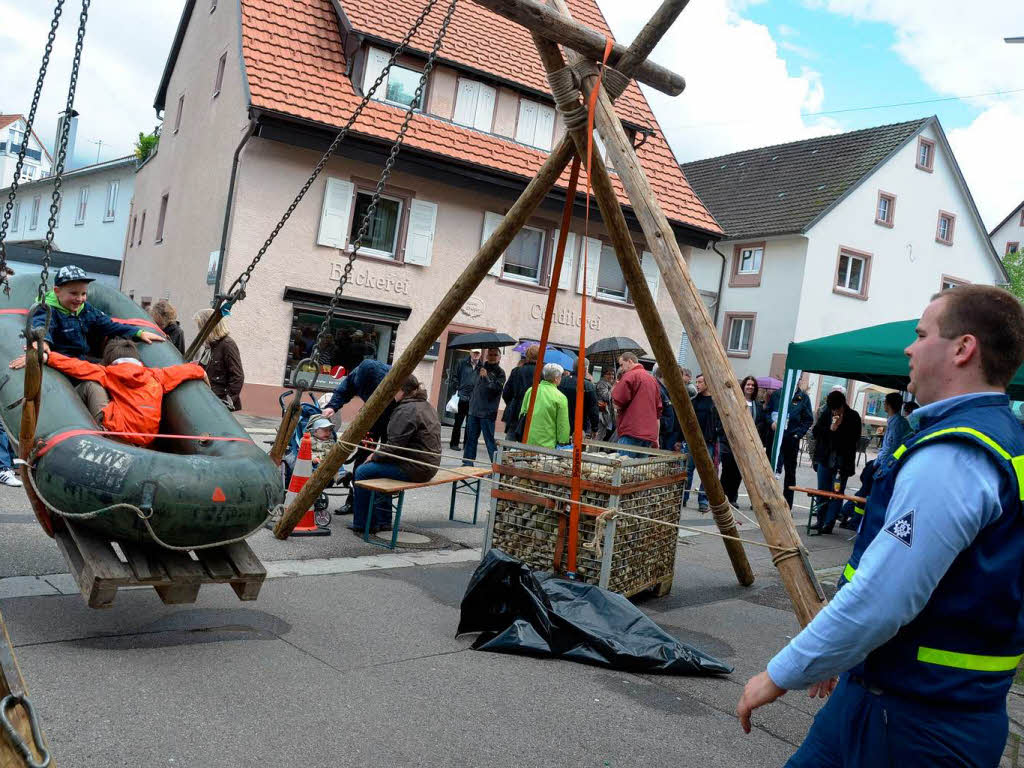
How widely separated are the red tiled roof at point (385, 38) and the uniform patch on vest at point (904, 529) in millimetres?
16877

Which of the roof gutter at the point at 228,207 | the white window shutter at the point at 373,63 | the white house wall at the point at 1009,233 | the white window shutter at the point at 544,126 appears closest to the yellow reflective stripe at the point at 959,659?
the roof gutter at the point at 228,207

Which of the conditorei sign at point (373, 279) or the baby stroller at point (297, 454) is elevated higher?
the conditorei sign at point (373, 279)

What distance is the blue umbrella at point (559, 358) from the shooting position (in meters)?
14.4

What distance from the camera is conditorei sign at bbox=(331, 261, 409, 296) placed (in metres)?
19.0

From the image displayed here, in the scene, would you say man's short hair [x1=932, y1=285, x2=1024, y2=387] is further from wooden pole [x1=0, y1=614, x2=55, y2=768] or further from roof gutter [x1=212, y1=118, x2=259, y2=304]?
roof gutter [x1=212, y1=118, x2=259, y2=304]

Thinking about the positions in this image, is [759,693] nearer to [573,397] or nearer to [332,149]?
[332,149]

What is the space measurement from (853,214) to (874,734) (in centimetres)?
3031

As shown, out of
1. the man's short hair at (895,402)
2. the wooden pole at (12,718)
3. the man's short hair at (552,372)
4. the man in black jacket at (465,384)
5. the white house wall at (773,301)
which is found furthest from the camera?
the white house wall at (773,301)

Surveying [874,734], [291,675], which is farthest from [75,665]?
[874,734]

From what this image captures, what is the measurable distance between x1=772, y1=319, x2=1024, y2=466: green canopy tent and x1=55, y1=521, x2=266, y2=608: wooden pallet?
6452 mm

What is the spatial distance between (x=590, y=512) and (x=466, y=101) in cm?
1602

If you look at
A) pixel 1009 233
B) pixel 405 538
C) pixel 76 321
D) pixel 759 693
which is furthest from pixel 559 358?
pixel 1009 233

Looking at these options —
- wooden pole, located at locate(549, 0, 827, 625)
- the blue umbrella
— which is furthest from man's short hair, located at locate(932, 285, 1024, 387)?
the blue umbrella

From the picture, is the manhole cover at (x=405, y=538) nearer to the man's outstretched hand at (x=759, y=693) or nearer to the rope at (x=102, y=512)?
the rope at (x=102, y=512)
